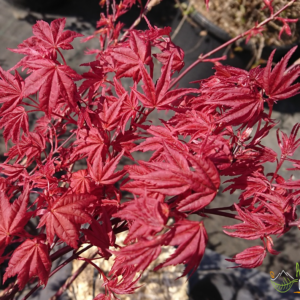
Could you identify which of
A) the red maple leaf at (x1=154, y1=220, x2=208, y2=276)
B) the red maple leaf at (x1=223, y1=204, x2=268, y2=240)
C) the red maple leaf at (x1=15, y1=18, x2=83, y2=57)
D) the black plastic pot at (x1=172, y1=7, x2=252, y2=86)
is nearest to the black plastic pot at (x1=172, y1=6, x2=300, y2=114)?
the black plastic pot at (x1=172, y1=7, x2=252, y2=86)

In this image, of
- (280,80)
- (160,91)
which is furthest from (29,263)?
(280,80)

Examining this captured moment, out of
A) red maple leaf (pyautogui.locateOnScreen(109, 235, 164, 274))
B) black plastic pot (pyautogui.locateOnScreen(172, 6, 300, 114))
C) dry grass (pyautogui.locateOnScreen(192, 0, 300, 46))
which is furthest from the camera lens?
black plastic pot (pyautogui.locateOnScreen(172, 6, 300, 114))

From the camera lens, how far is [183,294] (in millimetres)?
1130

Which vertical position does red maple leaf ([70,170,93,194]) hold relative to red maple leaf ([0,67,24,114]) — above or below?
below

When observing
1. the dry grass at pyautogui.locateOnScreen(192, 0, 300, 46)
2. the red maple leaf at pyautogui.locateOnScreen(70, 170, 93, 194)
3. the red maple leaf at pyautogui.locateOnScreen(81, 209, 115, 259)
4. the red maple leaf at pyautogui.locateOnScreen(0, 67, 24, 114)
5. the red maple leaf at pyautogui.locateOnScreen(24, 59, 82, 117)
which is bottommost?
the red maple leaf at pyautogui.locateOnScreen(81, 209, 115, 259)

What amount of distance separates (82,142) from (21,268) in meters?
0.30

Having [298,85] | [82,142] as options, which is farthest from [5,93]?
[298,85]

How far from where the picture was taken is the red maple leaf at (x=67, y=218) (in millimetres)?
496

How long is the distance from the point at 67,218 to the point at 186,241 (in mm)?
243

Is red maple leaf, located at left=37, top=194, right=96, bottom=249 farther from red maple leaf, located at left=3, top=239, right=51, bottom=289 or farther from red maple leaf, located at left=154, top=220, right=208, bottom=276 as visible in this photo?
red maple leaf, located at left=154, top=220, right=208, bottom=276

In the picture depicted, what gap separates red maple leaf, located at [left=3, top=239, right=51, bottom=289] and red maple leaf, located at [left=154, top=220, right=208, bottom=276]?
0.25m

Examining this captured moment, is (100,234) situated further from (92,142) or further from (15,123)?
(15,123)

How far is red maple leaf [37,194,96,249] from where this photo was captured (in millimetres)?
496

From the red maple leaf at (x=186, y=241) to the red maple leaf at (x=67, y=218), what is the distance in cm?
18
